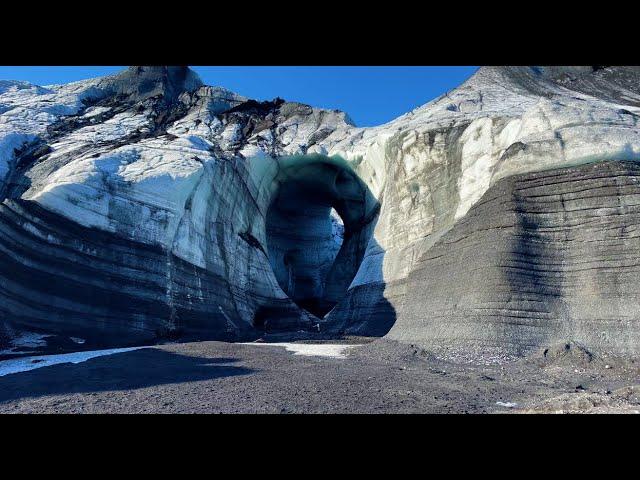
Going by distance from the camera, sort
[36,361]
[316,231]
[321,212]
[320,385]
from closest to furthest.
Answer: [320,385]
[36,361]
[321,212]
[316,231]

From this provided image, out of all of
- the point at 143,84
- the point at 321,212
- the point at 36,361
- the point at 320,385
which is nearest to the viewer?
the point at 320,385

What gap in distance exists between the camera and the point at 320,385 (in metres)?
7.86

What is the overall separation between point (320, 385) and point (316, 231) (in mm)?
27928

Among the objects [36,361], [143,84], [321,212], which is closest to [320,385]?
[36,361]

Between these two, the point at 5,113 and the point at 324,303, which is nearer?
the point at 5,113

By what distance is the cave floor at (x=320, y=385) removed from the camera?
6.36m

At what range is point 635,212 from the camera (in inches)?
475

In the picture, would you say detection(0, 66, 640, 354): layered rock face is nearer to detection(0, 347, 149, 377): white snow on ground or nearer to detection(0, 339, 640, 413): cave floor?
detection(0, 339, 640, 413): cave floor

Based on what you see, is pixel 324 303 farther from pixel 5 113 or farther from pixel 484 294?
pixel 5 113

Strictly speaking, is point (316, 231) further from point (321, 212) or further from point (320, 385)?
point (320, 385)

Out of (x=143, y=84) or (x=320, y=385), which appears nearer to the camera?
(x=320, y=385)
